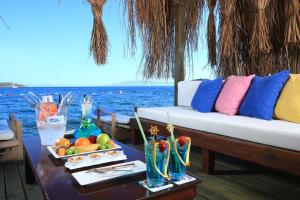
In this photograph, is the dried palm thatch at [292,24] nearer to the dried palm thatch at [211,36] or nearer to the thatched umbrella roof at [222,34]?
the thatched umbrella roof at [222,34]

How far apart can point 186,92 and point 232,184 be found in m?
1.67

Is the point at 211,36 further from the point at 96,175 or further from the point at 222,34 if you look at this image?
the point at 96,175

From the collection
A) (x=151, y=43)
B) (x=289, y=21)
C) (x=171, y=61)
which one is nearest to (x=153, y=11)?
(x=151, y=43)

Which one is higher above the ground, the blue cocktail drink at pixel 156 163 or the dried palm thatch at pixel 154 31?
the dried palm thatch at pixel 154 31

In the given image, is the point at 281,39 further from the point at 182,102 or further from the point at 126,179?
the point at 126,179

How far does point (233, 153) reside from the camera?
2.01 meters

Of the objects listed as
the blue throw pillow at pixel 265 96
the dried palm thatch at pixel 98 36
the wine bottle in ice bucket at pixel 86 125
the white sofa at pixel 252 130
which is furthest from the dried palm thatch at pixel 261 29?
the wine bottle in ice bucket at pixel 86 125

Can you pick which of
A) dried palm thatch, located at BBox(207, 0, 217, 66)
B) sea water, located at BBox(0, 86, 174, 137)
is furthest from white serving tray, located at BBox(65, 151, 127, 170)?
dried palm thatch, located at BBox(207, 0, 217, 66)

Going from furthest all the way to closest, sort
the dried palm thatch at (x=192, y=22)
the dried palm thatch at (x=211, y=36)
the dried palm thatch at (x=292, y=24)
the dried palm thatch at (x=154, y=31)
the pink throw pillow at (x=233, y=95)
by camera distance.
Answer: the dried palm thatch at (x=192, y=22) → the dried palm thatch at (x=211, y=36) → the dried palm thatch at (x=154, y=31) → the dried palm thatch at (x=292, y=24) → the pink throw pillow at (x=233, y=95)

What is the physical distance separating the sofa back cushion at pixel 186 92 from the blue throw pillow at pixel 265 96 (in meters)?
0.97

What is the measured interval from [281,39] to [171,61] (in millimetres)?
1560

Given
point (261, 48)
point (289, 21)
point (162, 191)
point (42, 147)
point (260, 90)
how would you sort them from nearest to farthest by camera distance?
point (162, 191) → point (42, 147) → point (260, 90) → point (289, 21) → point (261, 48)

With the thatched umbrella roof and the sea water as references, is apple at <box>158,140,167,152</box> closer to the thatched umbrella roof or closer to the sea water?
the sea water

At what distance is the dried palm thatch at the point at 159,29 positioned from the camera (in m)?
3.44
